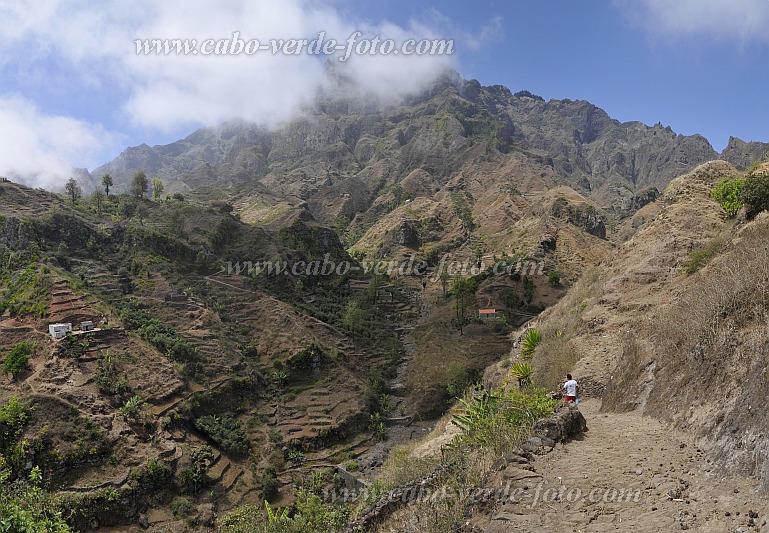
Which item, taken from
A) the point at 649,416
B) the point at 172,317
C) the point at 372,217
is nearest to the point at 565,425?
the point at 649,416

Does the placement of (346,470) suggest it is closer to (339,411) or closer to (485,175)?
(339,411)

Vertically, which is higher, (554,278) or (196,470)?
(554,278)

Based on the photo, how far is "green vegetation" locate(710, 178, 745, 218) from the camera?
640 inches

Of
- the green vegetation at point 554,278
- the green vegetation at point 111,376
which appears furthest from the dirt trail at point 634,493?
the green vegetation at point 554,278

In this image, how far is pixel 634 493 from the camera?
6281 mm

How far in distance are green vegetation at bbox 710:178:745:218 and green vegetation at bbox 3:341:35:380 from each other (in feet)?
142

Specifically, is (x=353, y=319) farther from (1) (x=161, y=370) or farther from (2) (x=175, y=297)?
(1) (x=161, y=370)

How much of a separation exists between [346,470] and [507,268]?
132ft

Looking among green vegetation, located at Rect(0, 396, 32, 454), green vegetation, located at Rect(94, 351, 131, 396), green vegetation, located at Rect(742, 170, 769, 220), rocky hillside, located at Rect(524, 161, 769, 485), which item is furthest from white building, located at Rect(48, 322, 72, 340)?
green vegetation, located at Rect(742, 170, 769, 220)

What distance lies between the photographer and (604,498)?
6.38 meters

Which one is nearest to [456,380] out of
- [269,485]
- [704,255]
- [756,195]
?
[269,485]

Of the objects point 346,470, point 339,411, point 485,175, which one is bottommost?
point 346,470

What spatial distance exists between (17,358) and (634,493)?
40669 millimetres

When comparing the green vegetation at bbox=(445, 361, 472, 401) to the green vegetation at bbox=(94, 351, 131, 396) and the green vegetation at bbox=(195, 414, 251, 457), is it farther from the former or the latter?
the green vegetation at bbox=(94, 351, 131, 396)
